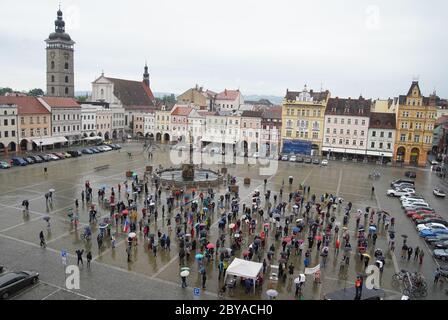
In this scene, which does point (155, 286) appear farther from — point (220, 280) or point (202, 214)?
point (202, 214)

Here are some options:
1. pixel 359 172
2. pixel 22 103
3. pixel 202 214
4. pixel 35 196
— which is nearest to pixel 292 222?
pixel 202 214

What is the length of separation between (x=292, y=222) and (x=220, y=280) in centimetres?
1177

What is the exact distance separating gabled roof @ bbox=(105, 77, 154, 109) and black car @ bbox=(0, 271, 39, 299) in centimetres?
6931

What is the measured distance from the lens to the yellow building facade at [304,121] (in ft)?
216

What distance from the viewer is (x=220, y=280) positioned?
18.6 meters

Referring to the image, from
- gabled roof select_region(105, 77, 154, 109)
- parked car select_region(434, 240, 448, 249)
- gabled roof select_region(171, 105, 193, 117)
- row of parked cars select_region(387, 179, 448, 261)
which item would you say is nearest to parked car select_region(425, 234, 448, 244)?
row of parked cars select_region(387, 179, 448, 261)

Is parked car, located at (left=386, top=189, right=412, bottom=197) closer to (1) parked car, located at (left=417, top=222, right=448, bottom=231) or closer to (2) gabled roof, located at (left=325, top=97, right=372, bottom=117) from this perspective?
(1) parked car, located at (left=417, top=222, right=448, bottom=231)

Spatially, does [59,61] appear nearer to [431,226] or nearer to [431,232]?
[431,226]

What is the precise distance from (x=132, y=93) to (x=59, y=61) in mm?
17141

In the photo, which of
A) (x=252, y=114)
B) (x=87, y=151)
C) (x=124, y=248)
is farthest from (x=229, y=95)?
(x=124, y=248)

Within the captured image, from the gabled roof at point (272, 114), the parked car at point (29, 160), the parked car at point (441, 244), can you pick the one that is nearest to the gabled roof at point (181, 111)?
the gabled roof at point (272, 114)

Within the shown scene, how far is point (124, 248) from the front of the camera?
2267 cm

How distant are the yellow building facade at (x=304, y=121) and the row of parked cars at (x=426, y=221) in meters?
26.0

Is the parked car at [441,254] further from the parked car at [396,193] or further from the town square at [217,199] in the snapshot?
the parked car at [396,193]
